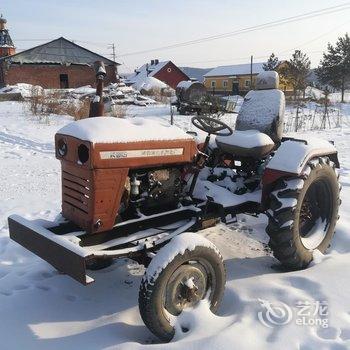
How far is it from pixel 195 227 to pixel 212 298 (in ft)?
2.07

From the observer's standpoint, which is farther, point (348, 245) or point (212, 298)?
point (348, 245)

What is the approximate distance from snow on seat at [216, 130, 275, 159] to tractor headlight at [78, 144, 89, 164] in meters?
1.58

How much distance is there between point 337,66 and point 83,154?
45.2 meters

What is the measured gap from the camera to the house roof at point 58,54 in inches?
1356

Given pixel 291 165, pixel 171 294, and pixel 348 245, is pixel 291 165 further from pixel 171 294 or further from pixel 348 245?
pixel 171 294

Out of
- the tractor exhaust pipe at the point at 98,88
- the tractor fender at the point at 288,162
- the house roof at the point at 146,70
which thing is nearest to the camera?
the tractor exhaust pipe at the point at 98,88

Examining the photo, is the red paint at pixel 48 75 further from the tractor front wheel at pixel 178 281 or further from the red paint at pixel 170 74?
the tractor front wheel at pixel 178 281

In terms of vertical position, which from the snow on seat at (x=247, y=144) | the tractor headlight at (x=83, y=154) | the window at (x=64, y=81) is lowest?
the snow on seat at (x=247, y=144)

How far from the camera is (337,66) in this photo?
43.2 metres

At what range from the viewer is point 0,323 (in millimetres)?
2865

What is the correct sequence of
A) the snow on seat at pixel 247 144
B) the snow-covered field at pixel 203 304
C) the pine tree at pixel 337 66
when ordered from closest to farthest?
the snow-covered field at pixel 203 304 < the snow on seat at pixel 247 144 < the pine tree at pixel 337 66

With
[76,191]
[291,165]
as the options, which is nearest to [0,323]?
[76,191]

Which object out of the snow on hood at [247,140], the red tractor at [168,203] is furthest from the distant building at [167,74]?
the red tractor at [168,203]

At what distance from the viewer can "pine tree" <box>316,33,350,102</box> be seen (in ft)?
140
